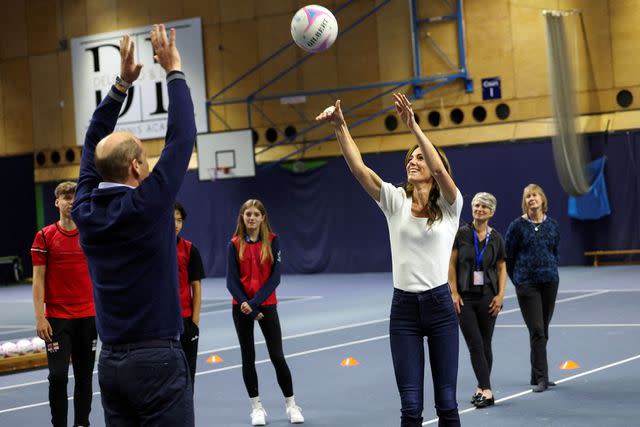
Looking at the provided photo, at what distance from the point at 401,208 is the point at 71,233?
9.96 ft

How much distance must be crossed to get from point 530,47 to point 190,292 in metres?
Result: 18.1

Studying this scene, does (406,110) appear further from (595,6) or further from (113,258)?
(595,6)

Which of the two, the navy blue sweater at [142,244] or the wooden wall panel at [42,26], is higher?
the wooden wall panel at [42,26]

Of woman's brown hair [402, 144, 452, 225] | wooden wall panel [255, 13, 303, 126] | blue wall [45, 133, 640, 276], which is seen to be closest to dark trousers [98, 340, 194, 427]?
woman's brown hair [402, 144, 452, 225]

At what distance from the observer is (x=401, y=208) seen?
5.56 meters

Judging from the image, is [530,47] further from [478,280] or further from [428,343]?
[428,343]

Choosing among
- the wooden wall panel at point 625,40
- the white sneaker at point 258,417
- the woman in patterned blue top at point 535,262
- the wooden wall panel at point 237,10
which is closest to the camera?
the white sneaker at point 258,417

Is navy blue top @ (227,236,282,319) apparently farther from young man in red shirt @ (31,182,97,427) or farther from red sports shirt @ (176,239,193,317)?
young man in red shirt @ (31,182,97,427)

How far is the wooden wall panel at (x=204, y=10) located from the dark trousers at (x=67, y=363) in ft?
72.9

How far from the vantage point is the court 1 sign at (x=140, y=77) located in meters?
28.6

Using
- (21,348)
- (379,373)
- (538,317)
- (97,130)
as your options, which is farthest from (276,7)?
(97,130)

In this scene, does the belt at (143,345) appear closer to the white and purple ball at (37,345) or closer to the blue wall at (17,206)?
the white and purple ball at (37,345)

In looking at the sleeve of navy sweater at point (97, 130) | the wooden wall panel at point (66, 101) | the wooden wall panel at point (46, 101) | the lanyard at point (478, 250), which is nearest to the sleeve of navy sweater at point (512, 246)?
the lanyard at point (478, 250)

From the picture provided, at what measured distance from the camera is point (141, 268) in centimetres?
382
